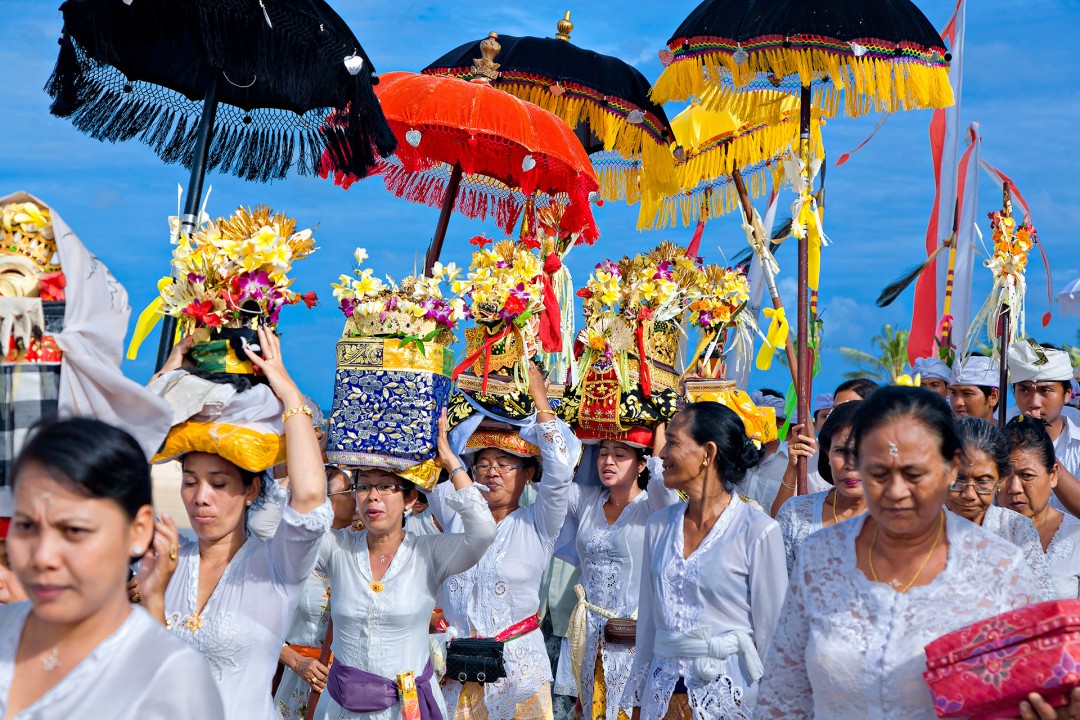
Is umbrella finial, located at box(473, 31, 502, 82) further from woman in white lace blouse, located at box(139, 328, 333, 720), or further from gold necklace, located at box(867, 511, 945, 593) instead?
gold necklace, located at box(867, 511, 945, 593)

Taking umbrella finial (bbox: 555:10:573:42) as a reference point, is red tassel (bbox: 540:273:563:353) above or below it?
below

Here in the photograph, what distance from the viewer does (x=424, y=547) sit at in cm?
482

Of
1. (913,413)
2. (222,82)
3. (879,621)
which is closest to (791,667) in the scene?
(879,621)

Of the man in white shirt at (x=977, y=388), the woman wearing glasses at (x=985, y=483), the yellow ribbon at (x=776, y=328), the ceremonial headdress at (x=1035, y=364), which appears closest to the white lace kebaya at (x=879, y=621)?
the woman wearing glasses at (x=985, y=483)

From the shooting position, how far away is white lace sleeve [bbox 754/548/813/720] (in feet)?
10.6

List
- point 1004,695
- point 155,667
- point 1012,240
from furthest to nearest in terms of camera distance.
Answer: point 1012,240, point 1004,695, point 155,667

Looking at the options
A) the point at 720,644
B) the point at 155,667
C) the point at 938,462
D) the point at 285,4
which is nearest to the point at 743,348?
the point at 720,644

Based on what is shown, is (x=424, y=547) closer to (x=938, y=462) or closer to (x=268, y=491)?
(x=268, y=491)

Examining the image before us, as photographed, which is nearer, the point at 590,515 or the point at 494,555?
the point at 494,555

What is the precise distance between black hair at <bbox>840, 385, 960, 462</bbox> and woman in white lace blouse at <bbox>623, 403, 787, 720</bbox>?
1537 millimetres

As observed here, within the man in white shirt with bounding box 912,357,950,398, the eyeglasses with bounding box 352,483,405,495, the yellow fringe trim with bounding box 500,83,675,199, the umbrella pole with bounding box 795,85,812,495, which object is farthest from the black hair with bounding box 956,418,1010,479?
the yellow fringe trim with bounding box 500,83,675,199

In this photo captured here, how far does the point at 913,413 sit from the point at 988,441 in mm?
1842

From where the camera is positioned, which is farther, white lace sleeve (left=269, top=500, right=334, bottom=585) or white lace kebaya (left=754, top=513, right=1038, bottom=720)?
white lace sleeve (left=269, top=500, right=334, bottom=585)

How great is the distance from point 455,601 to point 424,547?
1.36m
